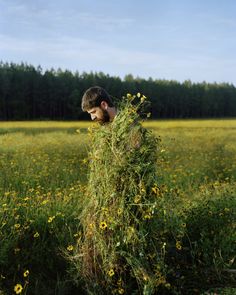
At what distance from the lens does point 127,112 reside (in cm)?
384

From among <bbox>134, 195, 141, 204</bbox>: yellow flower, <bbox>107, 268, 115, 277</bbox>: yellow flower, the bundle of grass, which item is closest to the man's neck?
the bundle of grass

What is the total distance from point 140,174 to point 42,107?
66.0 m

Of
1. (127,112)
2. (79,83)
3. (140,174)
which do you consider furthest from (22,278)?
(79,83)

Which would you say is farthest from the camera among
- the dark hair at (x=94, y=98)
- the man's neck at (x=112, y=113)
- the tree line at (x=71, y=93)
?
the tree line at (x=71, y=93)

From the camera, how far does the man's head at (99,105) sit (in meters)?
3.92

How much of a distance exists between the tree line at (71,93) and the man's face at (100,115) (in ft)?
194

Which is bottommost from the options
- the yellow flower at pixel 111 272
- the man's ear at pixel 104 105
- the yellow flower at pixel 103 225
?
the yellow flower at pixel 111 272

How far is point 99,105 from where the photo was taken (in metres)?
3.96

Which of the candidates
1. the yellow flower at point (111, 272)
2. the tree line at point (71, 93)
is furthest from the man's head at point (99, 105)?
the tree line at point (71, 93)

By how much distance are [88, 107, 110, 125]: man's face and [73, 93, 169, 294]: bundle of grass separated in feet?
0.44

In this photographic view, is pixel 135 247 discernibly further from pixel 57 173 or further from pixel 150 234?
pixel 57 173

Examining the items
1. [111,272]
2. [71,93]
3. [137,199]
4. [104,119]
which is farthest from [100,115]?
[71,93]

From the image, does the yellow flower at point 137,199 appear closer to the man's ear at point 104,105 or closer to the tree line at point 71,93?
the man's ear at point 104,105

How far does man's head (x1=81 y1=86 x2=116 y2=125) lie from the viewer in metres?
3.92
